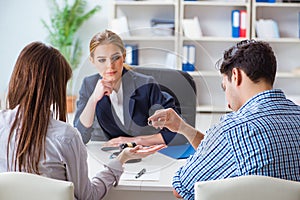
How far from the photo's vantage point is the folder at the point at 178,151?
2.37 meters

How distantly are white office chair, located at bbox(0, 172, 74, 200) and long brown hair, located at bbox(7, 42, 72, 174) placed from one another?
15cm

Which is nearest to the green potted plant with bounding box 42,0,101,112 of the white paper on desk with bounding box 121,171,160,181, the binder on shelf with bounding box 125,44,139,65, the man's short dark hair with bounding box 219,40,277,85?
the binder on shelf with bounding box 125,44,139,65

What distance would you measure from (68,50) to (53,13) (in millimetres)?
408

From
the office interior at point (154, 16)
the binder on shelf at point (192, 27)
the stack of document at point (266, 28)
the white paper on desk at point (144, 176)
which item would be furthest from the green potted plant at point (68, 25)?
the white paper on desk at point (144, 176)

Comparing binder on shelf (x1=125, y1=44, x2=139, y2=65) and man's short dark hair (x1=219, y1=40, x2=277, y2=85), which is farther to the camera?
binder on shelf (x1=125, y1=44, x2=139, y2=65)

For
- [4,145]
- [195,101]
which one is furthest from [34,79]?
[195,101]

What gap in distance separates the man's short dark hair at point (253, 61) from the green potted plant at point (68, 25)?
12.7ft

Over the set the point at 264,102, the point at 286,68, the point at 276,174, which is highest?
the point at 264,102

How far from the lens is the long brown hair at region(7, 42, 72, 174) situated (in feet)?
6.59

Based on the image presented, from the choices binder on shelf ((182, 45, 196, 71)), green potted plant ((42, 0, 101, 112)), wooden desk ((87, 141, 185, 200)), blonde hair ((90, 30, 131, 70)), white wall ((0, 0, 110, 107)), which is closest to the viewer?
wooden desk ((87, 141, 185, 200))

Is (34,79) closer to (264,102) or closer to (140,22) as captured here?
(264,102)

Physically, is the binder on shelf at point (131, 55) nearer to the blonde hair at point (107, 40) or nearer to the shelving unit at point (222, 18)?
the blonde hair at point (107, 40)

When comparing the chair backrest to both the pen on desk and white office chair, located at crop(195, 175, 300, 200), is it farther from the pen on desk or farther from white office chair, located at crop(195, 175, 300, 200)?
white office chair, located at crop(195, 175, 300, 200)

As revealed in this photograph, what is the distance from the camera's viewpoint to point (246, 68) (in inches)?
79.6
